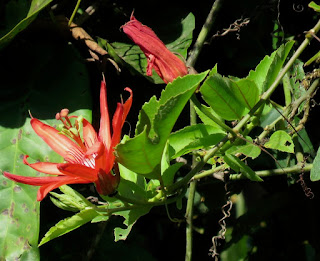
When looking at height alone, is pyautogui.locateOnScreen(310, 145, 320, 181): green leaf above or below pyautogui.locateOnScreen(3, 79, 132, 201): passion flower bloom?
below

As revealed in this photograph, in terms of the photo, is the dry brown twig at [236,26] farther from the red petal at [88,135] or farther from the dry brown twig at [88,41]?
the red petal at [88,135]

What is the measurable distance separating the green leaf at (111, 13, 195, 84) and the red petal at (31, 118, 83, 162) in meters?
0.24

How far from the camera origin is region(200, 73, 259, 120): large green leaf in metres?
0.73

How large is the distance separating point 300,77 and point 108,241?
54 cm

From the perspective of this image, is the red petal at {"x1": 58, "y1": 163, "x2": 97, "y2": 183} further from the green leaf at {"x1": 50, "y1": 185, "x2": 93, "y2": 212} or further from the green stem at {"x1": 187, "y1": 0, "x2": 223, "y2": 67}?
the green stem at {"x1": 187, "y1": 0, "x2": 223, "y2": 67}

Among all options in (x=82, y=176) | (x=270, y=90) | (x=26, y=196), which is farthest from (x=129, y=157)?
(x=26, y=196)

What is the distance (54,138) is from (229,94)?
10.8 inches

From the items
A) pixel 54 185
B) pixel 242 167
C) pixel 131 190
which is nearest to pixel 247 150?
pixel 242 167

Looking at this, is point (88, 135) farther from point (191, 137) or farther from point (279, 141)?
point (279, 141)

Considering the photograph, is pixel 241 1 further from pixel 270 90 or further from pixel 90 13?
pixel 270 90

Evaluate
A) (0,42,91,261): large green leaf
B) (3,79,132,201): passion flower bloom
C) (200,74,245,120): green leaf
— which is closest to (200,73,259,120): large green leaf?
(200,74,245,120): green leaf

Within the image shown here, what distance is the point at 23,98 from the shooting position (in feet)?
3.55

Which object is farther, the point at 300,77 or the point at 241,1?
the point at 241,1

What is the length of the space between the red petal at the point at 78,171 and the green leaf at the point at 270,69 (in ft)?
0.86
